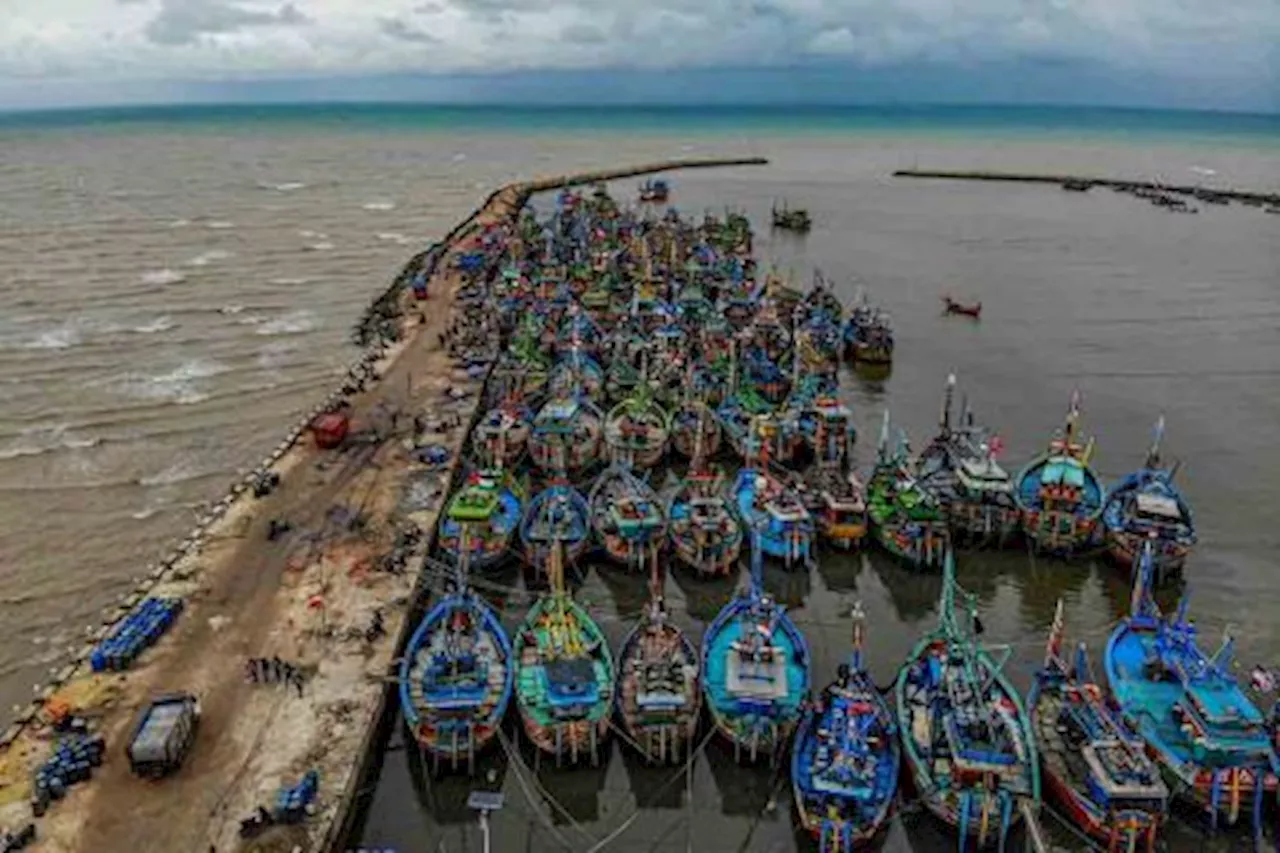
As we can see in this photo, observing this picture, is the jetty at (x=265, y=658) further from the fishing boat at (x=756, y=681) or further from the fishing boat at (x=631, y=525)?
the fishing boat at (x=756, y=681)

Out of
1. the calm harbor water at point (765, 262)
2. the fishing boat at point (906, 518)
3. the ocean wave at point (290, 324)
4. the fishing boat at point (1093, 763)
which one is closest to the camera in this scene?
the fishing boat at point (1093, 763)

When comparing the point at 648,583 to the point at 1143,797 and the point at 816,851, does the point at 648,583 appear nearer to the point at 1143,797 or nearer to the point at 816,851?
the point at 816,851

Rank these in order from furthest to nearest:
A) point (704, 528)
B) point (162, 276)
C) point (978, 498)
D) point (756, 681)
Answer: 1. point (162, 276)
2. point (978, 498)
3. point (704, 528)
4. point (756, 681)

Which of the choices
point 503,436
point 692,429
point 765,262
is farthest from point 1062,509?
point 765,262

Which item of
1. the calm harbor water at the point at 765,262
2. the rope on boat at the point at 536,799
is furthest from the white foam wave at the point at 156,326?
Result: the rope on boat at the point at 536,799

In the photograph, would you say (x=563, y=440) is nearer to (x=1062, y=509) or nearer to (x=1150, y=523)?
(x=1062, y=509)

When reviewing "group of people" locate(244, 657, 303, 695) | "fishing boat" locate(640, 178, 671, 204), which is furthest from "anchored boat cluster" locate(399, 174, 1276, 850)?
"fishing boat" locate(640, 178, 671, 204)
